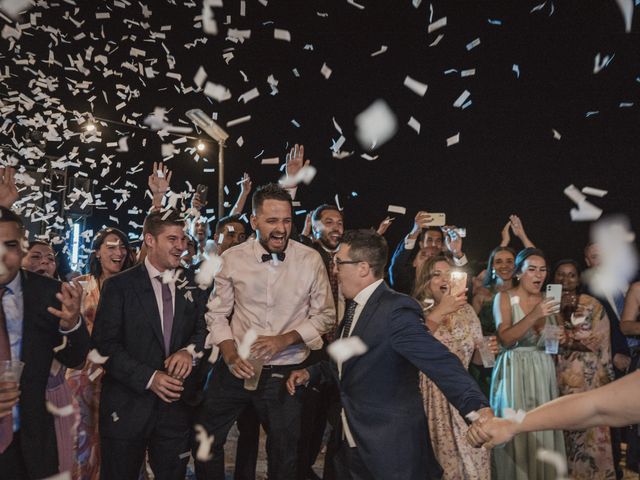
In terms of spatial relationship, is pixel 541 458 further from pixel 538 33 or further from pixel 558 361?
pixel 538 33

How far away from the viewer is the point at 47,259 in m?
5.07

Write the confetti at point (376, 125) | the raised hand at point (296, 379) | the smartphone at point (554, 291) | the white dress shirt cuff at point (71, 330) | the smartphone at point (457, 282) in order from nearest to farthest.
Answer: the white dress shirt cuff at point (71, 330) → the raised hand at point (296, 379) → the smartphone at point (457, 282) → the smartphone at point (554, 291) → the confetti at point (376, 125)

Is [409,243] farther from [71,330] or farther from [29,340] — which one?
[29,340]

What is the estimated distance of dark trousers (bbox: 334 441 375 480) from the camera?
293cm

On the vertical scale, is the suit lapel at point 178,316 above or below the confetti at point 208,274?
below

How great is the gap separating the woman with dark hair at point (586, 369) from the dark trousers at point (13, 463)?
4.48 metres

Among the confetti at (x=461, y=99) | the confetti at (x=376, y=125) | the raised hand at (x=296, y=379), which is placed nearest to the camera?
the raised hand at (x=296, y=379)

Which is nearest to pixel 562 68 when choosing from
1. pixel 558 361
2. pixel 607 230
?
pixel 607 230

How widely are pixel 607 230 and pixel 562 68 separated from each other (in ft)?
9.51

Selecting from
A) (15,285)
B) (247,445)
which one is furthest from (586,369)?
(15,285)

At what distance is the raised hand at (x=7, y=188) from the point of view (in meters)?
3.83

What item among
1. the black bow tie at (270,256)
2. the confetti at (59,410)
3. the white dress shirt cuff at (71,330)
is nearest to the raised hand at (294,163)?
the black bow tie at (270,256)

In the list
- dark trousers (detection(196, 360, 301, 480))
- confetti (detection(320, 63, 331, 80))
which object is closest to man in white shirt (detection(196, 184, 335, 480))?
dark trousers (detection(196, 360, 301, 480))

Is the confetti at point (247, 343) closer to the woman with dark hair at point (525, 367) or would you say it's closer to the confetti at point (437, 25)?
the woman with dark hair at point (525, 367)
